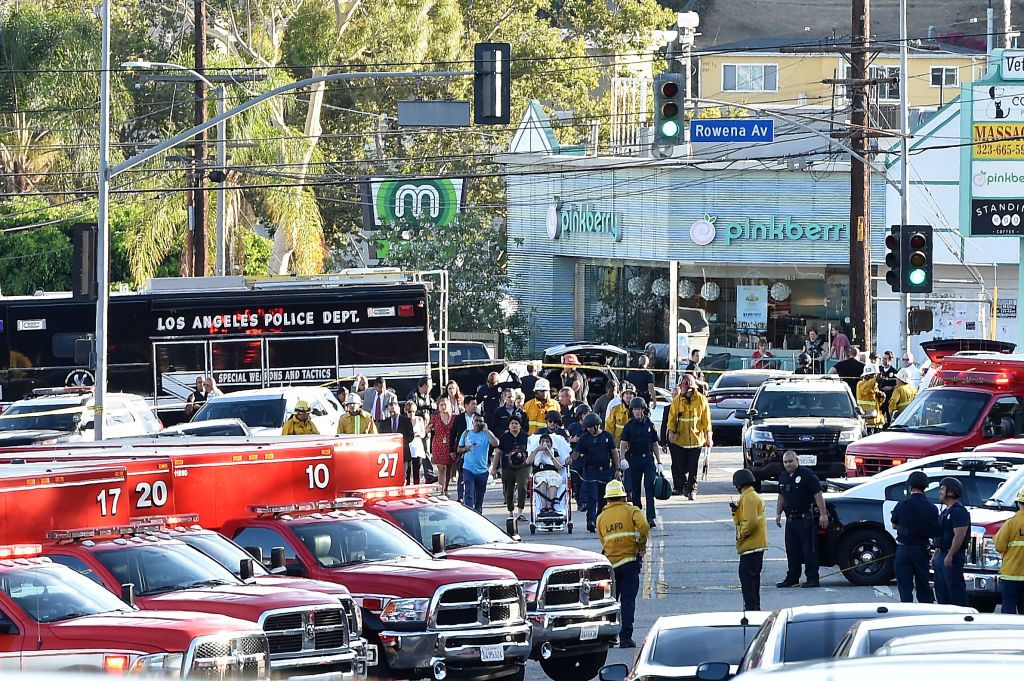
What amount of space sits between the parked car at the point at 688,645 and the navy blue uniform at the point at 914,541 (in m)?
5.14

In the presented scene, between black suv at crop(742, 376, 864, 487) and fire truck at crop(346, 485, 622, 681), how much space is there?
10595 mm

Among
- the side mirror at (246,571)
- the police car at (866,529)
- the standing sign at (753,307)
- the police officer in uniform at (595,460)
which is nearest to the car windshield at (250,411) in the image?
the police officer in uniform at (595,460)

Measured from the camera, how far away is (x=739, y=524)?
16.2m

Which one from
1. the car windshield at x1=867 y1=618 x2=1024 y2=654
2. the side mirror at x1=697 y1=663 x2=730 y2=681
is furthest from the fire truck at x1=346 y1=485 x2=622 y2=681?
the car windshield at x1=867 y1=618 x2=1024 y2=654

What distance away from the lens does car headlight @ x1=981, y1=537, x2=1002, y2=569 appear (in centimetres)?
1633

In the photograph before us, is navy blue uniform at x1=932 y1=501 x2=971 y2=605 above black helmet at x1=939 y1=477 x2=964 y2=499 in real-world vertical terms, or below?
below

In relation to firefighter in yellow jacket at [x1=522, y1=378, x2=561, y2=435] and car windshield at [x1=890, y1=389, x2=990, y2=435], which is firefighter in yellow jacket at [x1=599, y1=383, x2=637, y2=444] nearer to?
firefighter in yellow jacket at [x1=522, y1=378, x2=561, y2=435]

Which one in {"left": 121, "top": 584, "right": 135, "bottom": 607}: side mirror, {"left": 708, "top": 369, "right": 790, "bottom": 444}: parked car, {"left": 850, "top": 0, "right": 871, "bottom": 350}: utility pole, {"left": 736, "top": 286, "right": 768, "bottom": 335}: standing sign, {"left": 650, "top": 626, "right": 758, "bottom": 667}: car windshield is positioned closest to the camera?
{"left": 650, "top": 626, "right": 758, "bottom": 667}: car windshield

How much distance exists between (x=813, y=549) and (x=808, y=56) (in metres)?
56.2

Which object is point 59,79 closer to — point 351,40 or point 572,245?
point 351,40

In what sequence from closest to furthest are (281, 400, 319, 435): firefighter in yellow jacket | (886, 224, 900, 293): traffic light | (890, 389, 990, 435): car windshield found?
1. (281, 400, 319, 435): firefighter in yellow jacket
2. (890, 389, 990, 435): car windshield
3. (886, 224, 900, 293): traffic light

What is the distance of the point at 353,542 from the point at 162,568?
207 cm

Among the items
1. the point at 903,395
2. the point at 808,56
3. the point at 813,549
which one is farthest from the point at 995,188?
the point at 808,56

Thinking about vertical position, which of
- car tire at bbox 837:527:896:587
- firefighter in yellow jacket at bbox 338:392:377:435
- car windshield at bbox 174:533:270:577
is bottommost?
car tire at bbox 837:527:896:587
